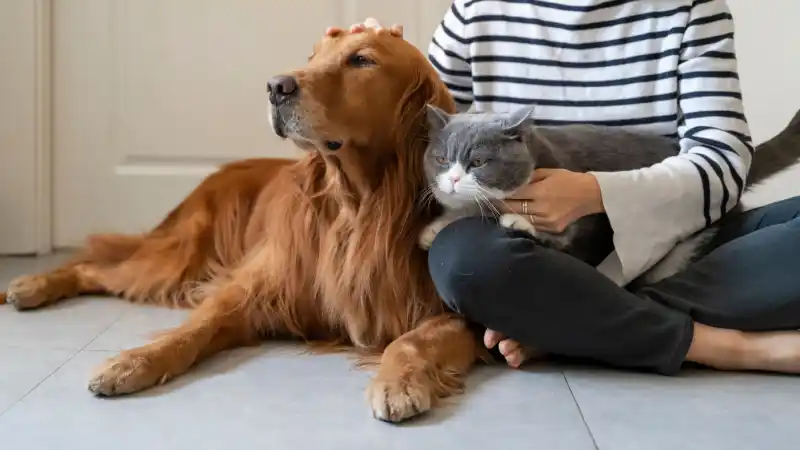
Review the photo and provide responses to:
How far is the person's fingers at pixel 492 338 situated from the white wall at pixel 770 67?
1.16 m

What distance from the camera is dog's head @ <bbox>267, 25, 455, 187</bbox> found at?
1207mm

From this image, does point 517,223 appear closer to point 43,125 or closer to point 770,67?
point 770,67

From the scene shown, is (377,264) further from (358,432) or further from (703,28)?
(703,28)

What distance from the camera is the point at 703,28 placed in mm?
1460

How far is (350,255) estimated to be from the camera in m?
1.39

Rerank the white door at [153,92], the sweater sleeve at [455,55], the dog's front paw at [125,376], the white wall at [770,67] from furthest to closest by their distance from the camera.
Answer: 1. the white door at [153,92]
2. the white wall at [770,67]
3. the sweater sleeve at [455,55]
4. the dog's front paw at [125,376]

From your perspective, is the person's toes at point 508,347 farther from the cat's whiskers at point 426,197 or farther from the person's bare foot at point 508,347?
the cat's whiskers at point 426,197

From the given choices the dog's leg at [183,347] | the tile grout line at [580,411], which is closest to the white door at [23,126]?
the dog's leg at [183,347]

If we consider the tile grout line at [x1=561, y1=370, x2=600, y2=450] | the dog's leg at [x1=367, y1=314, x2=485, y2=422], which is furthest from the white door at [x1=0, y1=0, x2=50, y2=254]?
the tile grout line at [x1=561, y1=370, x2=600, y2=450]

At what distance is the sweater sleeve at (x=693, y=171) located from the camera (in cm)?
133

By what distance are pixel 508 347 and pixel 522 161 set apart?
12.4 inches

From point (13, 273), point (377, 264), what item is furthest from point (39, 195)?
point (377, 264)

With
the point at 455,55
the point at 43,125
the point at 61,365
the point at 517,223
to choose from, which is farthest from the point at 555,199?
the point at 43,125

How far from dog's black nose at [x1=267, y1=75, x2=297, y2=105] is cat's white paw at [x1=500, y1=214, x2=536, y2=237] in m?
0.39
